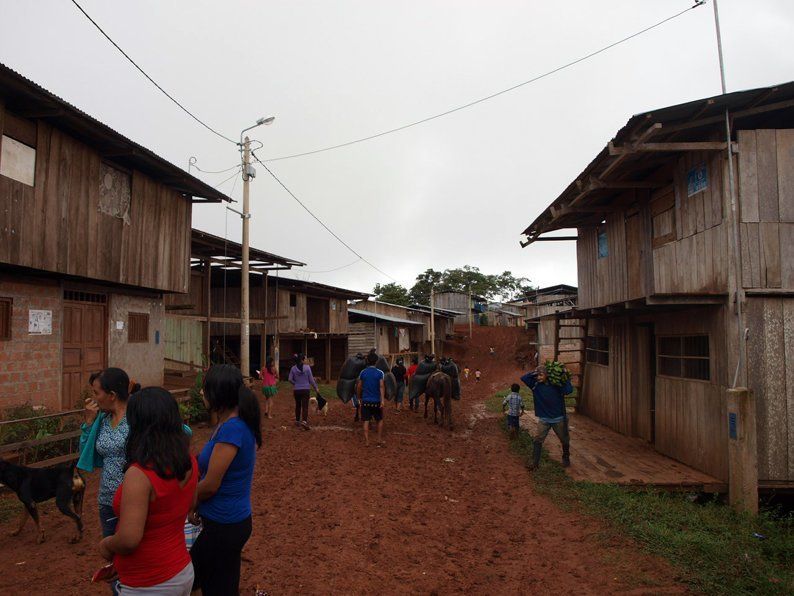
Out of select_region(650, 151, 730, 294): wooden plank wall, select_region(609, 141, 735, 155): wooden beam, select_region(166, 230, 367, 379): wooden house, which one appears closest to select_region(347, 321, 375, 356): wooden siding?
select_region(166, 230, 367, 379): wooden house

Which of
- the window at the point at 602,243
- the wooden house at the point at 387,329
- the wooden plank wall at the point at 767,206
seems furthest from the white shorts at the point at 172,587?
the wooden house at the point at 387,329

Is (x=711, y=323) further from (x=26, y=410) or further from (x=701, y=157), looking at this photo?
(x=26, y=410)

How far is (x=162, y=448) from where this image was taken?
2.31 metres

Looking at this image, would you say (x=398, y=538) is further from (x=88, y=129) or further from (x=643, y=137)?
(x=88, y=129)

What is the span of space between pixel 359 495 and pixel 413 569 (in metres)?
2.22

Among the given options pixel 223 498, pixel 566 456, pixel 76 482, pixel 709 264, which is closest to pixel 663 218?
pixel 709 264

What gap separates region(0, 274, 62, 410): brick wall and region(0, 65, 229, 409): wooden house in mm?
19

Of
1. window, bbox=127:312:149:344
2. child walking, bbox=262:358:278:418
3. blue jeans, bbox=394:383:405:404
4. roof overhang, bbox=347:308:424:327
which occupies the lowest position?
blue jeans, bbox=394:383:405:404

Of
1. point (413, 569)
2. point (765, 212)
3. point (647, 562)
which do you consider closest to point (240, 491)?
point (413, 569)

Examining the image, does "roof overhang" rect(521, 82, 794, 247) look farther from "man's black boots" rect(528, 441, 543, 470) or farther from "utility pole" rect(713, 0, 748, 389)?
"man's black boots" rect(528, 441, 543, 470)

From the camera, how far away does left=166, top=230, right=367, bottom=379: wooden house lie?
1731 cm

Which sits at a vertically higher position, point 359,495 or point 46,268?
point 46,268

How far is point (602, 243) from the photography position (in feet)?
40.2

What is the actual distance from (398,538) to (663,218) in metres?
7.23
